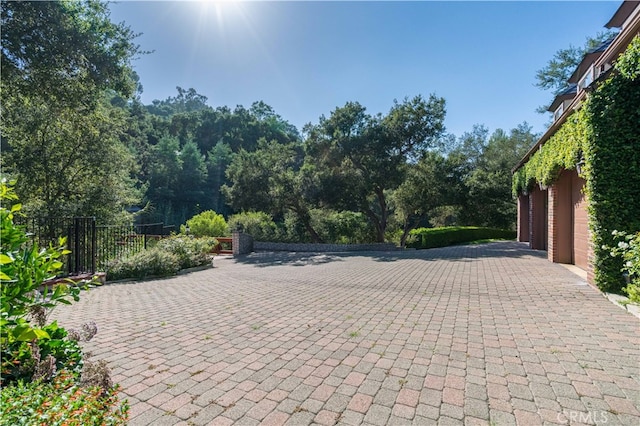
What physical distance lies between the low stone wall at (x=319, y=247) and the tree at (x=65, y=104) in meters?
6.95

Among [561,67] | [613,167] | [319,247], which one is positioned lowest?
[319,247]

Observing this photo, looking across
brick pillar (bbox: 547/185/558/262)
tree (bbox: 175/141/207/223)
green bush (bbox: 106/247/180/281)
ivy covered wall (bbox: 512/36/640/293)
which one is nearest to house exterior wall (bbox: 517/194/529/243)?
brick pillar (bbox: 547/185/558/262)

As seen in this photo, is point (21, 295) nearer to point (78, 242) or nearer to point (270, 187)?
point (78, 242)

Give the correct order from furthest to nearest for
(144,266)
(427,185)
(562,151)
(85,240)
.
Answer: (427,185) < (144,266) < (85,240) < (562,151)

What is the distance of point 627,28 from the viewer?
16.2 feet

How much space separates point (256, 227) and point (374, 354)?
15.6 meters

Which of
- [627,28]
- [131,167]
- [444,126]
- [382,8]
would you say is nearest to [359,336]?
[627,28]

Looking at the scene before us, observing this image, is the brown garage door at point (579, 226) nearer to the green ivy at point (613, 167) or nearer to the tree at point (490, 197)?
the green ivy at point (613, 167)

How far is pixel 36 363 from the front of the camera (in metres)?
2.35

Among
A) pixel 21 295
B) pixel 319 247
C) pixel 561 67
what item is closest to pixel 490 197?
pixel 561 67

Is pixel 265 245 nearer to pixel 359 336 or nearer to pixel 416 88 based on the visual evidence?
pixel 416 88

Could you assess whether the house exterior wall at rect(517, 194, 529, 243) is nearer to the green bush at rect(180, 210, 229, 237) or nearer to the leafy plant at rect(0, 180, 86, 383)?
the green bush at rect(180, 210, 229, 237)

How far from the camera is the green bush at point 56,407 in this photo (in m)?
1.53

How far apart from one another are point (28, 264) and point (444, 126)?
18.9m
